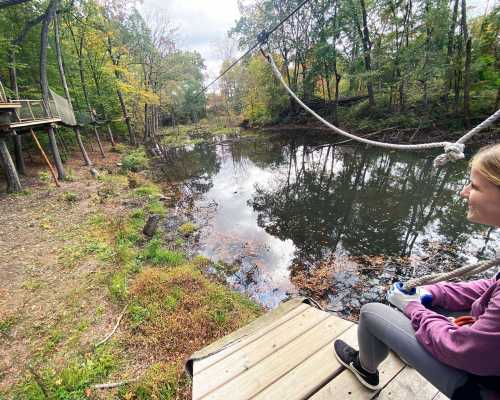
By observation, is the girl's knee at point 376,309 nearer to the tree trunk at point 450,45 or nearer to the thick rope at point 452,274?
the thick rope at point 452,274

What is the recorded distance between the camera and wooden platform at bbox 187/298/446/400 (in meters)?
1.62

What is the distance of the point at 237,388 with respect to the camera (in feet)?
5.71

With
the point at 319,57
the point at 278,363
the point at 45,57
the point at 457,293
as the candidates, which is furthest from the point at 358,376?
the point at 319,57

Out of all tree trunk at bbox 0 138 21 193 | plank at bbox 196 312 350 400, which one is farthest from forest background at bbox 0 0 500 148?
plank at bbox 196 312 350 400

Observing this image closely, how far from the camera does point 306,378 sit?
1.73 m

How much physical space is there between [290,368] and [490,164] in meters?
1.82

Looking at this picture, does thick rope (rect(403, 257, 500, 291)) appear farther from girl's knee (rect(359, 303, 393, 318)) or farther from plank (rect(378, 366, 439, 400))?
plank (rect(378, 366, 439, 400))

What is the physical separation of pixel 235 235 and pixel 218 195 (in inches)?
130

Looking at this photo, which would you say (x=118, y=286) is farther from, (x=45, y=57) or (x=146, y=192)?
(x=45, y=57)

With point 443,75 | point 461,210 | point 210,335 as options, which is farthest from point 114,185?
point 443,75

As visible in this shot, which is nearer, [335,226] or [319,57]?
[335,226]

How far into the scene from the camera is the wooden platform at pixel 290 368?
64.0 inches

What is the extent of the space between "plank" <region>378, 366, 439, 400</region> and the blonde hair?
1514mm

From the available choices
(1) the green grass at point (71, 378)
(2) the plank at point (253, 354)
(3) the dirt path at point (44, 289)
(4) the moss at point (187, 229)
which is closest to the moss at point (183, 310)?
(1) the green grass at point (71, 378)
